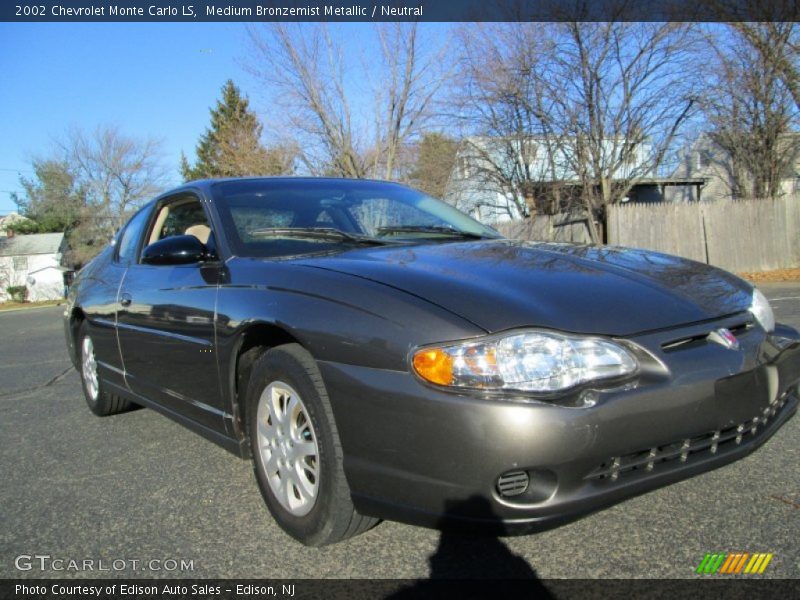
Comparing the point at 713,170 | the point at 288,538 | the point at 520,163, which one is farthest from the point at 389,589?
the point at 713,170

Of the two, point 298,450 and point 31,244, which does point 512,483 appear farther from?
point 31,244

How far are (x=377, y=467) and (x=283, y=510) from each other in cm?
64

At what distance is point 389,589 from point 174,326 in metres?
1.74

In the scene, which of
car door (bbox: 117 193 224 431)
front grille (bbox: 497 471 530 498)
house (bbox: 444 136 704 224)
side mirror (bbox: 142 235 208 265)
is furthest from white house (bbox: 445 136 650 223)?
front grille (bbox: 497 471 530 498)

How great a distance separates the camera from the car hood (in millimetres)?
2064

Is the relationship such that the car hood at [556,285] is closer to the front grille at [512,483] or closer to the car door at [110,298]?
the front grille at [512,483]

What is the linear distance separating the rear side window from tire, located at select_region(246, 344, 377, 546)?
201 cm

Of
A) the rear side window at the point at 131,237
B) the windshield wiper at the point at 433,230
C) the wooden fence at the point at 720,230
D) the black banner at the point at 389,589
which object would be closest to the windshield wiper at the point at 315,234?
the windshield wiper at the point at 433,230

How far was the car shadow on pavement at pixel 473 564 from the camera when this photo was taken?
6.32 feet

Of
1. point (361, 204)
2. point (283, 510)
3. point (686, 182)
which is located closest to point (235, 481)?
point (283, 510)

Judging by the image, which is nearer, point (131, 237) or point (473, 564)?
point (473, 564)

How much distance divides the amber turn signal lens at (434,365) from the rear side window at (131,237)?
277 centimetres

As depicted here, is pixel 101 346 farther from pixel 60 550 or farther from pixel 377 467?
pixel 377 467

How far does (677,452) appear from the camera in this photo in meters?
2.06
